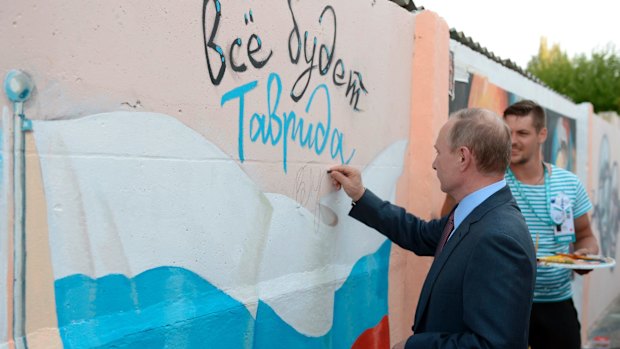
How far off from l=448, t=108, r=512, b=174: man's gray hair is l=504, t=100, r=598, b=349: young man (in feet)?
4.51

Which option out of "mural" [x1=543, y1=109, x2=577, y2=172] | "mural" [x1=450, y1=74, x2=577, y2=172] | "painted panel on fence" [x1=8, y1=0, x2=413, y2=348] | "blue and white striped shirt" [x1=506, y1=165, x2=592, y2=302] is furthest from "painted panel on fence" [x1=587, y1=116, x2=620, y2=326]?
"painted panel on fence" [x1=8, y1=0, x2=413, y2=348]

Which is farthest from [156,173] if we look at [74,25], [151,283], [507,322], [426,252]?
[426,252]

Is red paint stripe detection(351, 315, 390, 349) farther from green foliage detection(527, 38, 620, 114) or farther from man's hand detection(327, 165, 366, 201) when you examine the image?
green foliage detection(527, 38, 620, 114)

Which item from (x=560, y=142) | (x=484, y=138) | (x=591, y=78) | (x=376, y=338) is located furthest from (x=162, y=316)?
(x=591, y=78)

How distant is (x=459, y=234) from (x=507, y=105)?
3.47 meters

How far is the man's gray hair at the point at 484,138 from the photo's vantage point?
2.31 meters

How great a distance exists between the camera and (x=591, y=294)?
8578 mm

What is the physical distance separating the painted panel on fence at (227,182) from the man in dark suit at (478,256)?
→ 2.21 ft

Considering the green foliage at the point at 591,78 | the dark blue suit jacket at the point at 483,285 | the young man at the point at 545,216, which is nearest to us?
the dark blue suit jacket at the point at 483,285

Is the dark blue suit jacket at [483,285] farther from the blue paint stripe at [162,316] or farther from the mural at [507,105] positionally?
the mural at [507,105]

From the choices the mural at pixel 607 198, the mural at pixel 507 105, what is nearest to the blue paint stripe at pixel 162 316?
the mural at pixel 507 105

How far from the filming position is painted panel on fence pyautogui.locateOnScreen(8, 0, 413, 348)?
74.3 inches

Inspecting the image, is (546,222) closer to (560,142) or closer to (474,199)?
(474,199)

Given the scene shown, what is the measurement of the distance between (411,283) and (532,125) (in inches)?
46.8
